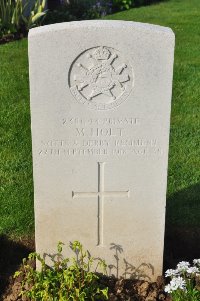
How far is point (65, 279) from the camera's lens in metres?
3.51

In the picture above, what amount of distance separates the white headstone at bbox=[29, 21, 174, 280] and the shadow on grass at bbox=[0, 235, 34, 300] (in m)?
0.38

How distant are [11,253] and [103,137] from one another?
1.34m

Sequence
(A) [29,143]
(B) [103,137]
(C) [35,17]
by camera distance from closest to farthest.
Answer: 1. (B) [103,137]
2. (A) [29,143]
3. (C) [35,17]

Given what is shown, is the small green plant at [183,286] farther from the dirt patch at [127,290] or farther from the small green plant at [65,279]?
the small green plant at [65,279]

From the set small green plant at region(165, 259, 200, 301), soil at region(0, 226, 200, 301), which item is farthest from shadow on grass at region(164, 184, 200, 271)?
small green plant at region(165, 259, 200, 301)

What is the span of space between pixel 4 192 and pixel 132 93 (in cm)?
206

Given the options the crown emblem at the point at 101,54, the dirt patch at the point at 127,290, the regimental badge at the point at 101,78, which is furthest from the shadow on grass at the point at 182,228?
the crown emblem at the point at 101,54

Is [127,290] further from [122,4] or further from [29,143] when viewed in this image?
[122,4]

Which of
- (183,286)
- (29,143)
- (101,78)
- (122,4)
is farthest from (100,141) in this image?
(122,4)

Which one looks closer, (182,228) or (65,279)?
(65,279)

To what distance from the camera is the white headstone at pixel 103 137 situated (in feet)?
10.7

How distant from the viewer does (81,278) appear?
12.0 ft

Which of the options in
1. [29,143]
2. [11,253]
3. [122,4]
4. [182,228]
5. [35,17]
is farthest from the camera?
[122,4]

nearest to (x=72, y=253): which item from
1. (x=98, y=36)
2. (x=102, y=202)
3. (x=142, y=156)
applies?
(x=102, y=202)
